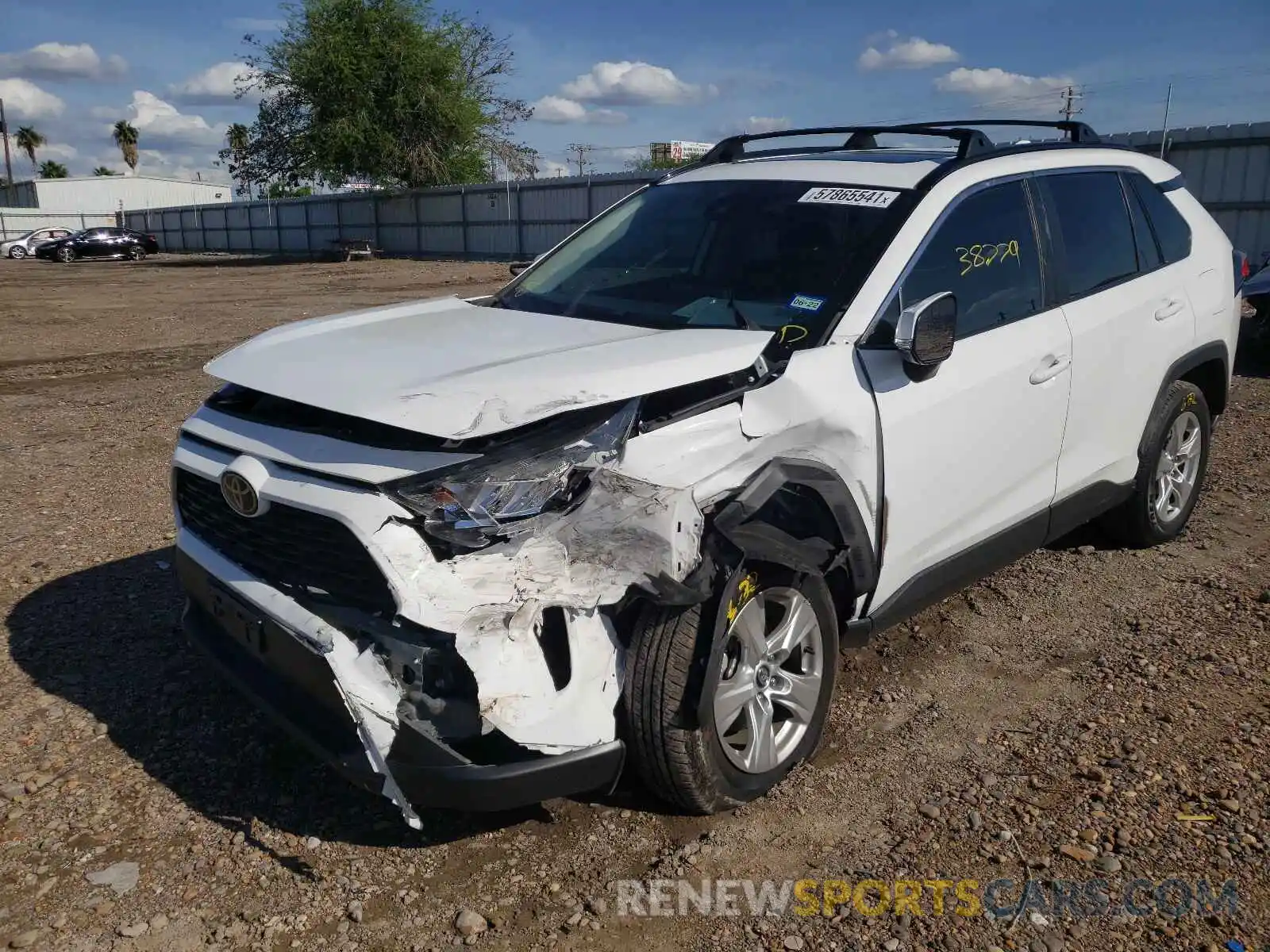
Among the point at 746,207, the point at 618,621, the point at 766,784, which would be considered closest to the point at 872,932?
the point at 766,784

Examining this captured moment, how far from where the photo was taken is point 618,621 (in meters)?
2.68

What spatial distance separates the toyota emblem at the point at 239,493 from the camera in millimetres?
2740

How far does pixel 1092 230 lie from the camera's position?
171 inches

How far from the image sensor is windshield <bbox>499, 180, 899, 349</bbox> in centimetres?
344

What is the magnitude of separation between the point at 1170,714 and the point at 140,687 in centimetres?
373

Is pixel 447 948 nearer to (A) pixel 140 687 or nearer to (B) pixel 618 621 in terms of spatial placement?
(B) pixel 618 621

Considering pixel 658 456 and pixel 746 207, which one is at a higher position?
pixel 746 207

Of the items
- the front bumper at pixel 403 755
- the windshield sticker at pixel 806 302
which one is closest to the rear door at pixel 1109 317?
the windshield sticker at pixel 806 302

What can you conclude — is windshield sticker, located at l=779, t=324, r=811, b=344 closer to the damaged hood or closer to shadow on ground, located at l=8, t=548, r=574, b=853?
the damaged hood

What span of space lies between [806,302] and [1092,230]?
5.63 feet

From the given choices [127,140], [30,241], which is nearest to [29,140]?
[127,140]

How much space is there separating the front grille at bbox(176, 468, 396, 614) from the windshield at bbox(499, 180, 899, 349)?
140 cm

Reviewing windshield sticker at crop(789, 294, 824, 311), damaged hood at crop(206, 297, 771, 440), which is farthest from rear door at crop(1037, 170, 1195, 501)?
damaged hood at crop(206, 297, 771, 440)

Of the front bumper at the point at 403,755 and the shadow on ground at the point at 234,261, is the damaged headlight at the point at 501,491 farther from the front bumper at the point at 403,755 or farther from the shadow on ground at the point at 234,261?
the shadow on ground at the point at 234,261
